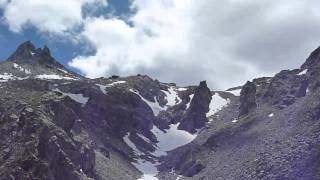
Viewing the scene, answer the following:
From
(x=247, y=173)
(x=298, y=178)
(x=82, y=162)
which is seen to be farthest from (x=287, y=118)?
(x=82, y=162)

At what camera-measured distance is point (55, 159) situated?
17488cm

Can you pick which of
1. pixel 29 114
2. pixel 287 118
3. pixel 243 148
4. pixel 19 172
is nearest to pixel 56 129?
pixel 29 114

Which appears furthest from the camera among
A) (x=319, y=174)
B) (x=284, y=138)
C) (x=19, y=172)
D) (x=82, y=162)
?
(x=82, y=162)

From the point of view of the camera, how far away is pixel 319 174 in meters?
144

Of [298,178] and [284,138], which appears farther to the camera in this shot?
[284,138]

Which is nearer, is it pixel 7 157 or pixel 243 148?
pixel 7 157

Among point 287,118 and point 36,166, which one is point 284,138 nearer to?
point 287,118

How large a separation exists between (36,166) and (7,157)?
955cm

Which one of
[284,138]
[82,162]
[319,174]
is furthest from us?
[82,162]

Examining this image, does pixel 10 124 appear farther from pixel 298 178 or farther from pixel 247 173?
pixel 298 178

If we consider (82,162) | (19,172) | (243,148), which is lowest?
(19,172)

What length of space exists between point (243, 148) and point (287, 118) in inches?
680

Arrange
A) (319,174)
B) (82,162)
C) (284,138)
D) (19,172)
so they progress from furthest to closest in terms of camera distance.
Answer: (82,162) → (284,138) → (19,172) → (319,174)

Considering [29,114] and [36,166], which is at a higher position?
[29,114]
